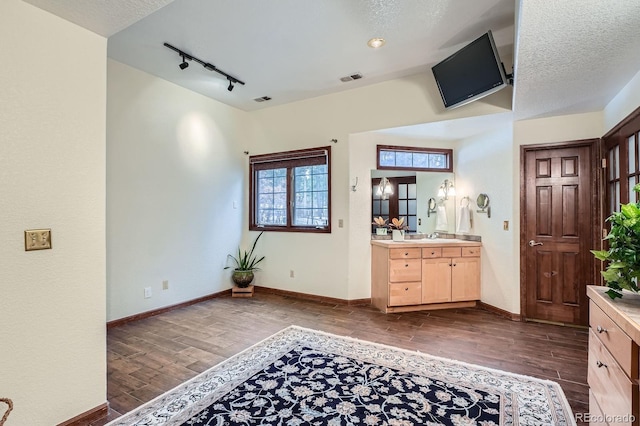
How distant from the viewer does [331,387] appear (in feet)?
7.11

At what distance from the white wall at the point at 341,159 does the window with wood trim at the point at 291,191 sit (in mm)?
127

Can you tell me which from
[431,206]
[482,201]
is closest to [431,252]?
[431,206]

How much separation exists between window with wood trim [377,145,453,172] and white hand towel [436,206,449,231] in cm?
60

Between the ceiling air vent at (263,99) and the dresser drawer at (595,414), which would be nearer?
the dresser drawer at (595,414)

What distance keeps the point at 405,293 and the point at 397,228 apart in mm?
910

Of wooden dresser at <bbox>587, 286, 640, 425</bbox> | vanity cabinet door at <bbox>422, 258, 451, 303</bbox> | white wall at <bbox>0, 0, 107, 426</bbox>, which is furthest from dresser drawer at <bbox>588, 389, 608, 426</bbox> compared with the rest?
white wall at <bbox>0, 0, 107, 426</bbox>

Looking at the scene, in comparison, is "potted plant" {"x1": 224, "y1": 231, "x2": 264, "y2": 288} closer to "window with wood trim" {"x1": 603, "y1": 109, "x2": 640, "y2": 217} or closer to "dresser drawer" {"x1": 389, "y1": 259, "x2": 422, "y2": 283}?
"dresser drawer" {"x1": 389, "y1": 259, "x2": 422, "y2": 283}

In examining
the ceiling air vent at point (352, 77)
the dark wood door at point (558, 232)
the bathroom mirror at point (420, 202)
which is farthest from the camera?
the bathroom mirror at point (420, 202)

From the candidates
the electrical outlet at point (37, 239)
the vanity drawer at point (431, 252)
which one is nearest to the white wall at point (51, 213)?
the electrical outlet at point (37, 239)

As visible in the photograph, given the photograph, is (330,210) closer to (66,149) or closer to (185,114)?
(185,114)

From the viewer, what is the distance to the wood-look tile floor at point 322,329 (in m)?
2.32

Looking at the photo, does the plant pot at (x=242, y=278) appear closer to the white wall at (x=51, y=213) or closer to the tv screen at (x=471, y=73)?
the white wall at (x=51, y=213)

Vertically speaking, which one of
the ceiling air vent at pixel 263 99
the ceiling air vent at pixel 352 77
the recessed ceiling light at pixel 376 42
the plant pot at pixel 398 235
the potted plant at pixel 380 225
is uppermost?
the ceiling air vent at pixel 352 77

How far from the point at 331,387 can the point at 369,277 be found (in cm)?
224
